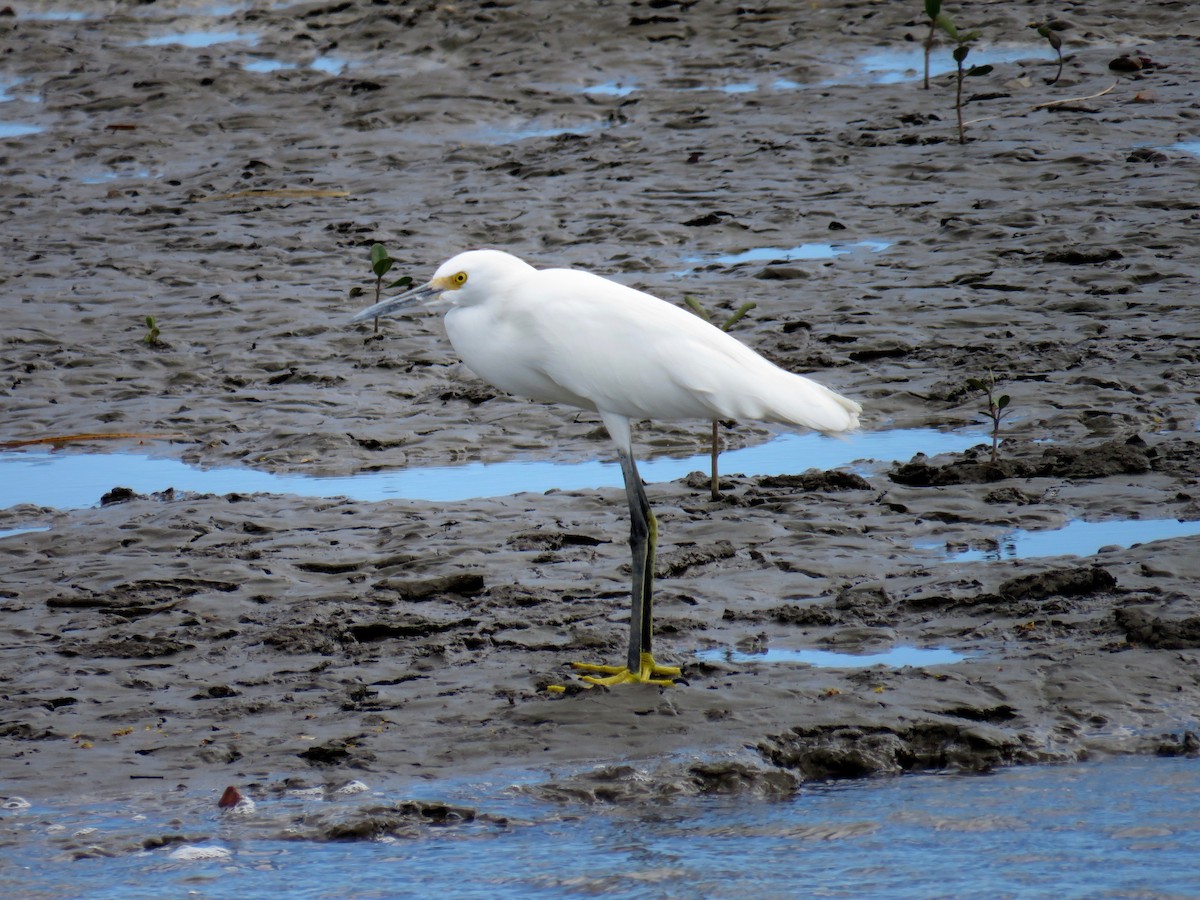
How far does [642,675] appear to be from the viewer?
15.3 feet

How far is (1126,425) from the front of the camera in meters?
6.62

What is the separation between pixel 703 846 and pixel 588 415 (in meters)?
3.95

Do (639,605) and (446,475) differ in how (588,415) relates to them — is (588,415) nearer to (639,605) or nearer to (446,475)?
(446,475)

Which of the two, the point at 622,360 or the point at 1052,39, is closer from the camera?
the point at 622,360

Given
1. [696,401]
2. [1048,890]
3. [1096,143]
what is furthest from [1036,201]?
[1048,890]

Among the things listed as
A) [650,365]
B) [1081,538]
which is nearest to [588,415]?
[1081,538]

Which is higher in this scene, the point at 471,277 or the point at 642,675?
the point at 471,277

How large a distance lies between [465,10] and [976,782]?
41.3 feet

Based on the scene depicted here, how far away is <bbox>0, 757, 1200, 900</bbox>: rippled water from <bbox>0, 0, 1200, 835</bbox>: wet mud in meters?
0.11

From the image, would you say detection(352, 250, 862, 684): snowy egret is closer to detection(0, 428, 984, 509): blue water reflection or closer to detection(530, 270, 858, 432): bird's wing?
detection(530, 270, 858, 432): bird's wing

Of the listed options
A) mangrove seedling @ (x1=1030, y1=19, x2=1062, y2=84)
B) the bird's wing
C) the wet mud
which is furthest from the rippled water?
mangrove seedling @ (x1=1030, y1=19, x2=1062, y2=84)

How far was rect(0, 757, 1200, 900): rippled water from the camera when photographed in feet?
11.6

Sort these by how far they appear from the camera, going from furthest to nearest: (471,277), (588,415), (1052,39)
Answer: (1052,39) < (588,415) < (471,277)

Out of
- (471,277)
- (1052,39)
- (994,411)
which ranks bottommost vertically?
(994,411)
